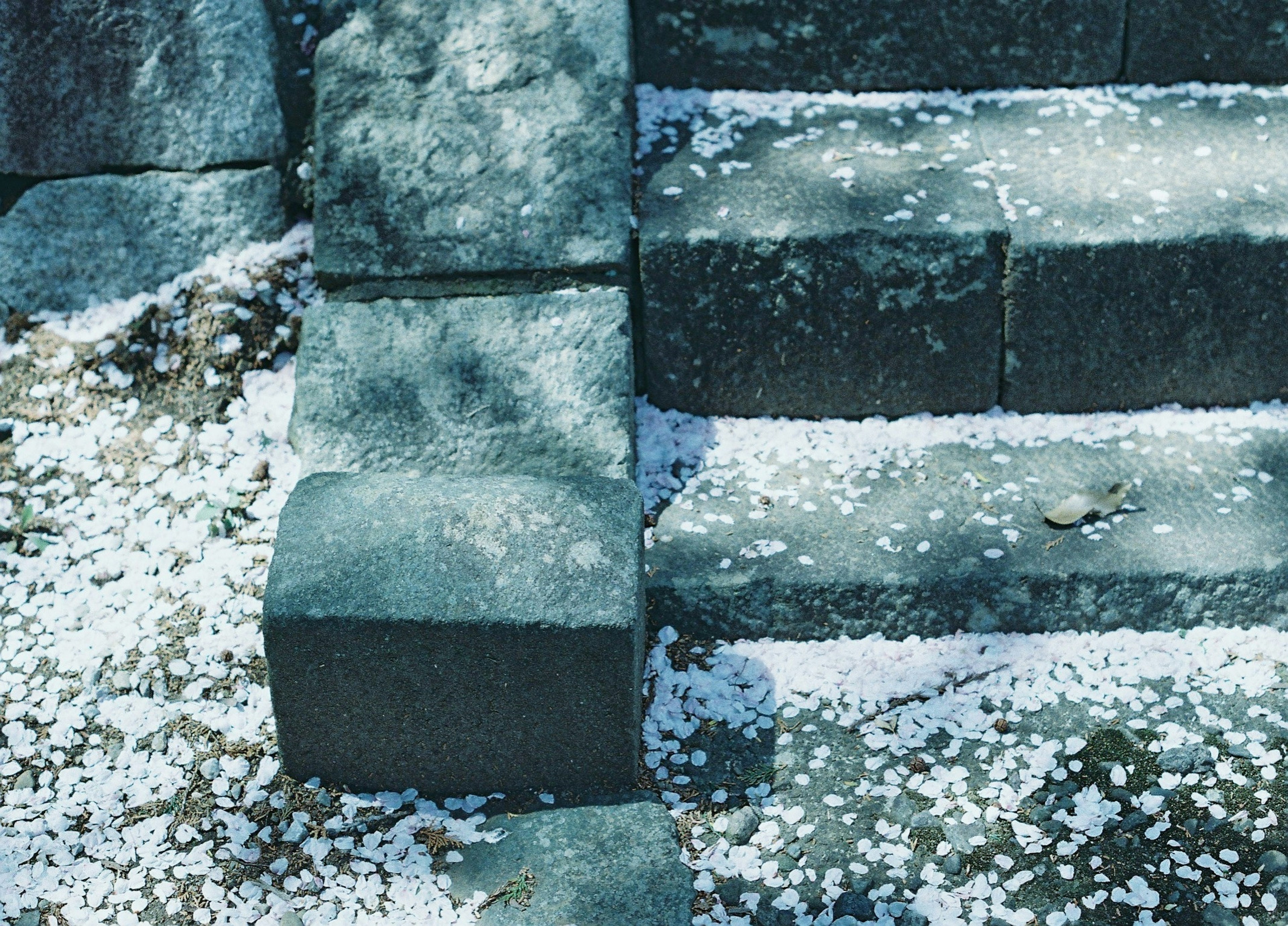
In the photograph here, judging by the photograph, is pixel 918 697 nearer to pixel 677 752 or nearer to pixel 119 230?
pixel 677 752

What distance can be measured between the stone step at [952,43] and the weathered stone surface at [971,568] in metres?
1.11

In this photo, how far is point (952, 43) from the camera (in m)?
2.76

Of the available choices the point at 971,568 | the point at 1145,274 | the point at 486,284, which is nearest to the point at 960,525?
the point at 971,568

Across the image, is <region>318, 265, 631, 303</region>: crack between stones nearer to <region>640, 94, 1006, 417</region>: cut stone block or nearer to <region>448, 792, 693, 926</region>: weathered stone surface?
<region>640, 94, 1006, 417</region>: cut stone block

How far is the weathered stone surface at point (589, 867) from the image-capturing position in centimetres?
170

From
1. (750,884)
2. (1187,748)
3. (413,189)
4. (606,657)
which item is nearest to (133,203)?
(413,189)

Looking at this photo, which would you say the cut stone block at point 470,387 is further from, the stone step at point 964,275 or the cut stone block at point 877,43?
the cut stone block at point 877,43

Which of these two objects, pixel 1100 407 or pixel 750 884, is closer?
pixel 750 884

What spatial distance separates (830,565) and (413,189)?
117 cm

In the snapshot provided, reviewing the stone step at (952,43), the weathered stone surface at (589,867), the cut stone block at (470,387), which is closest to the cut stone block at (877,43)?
the stone step at (952,43)

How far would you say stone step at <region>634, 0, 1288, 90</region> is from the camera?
8.94 ft

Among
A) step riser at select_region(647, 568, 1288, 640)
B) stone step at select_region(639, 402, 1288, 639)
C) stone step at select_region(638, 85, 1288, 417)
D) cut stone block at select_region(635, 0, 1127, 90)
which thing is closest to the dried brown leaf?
stone step at select_region(639, 402, 1288, 639)

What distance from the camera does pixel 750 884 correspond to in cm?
177

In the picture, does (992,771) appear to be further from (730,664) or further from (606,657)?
(606,657)
